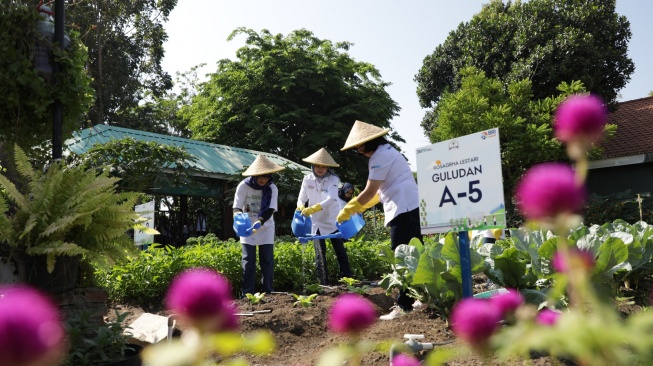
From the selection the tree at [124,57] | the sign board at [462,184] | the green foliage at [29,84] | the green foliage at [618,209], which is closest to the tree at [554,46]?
the green foliage at [618,209]

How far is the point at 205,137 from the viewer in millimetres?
24531

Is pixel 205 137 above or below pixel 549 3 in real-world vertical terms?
below

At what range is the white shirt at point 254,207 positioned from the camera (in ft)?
22.3

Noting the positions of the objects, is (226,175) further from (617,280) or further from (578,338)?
(578,338)

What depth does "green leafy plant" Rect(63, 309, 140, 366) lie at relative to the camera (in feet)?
10.3

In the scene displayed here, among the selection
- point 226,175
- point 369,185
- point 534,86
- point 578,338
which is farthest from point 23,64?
point 534,86

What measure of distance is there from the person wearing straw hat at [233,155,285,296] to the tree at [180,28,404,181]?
52.7ft

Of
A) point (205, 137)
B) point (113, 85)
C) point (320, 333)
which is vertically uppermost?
point (113, 85)

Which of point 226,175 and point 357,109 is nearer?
point 226,175

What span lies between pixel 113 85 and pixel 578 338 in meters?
26.7

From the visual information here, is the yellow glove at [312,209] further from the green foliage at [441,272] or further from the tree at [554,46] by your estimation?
the tree at [554,46]

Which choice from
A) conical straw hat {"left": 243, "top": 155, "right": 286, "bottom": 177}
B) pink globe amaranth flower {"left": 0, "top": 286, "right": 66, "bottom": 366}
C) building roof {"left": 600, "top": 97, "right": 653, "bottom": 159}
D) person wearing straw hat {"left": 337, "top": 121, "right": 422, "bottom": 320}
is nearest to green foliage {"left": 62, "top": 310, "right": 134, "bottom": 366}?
person wearing straw hat {"left": 337, "top": 121, "right": 422, "bottom": 320}

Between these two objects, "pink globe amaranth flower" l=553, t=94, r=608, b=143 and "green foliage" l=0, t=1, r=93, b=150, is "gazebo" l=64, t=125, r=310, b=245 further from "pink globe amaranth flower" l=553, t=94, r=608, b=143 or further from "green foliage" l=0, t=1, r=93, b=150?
"pink globe amaranth flower" l=553, t=94, r=608, b=143

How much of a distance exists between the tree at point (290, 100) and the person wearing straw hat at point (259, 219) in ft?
52.7
